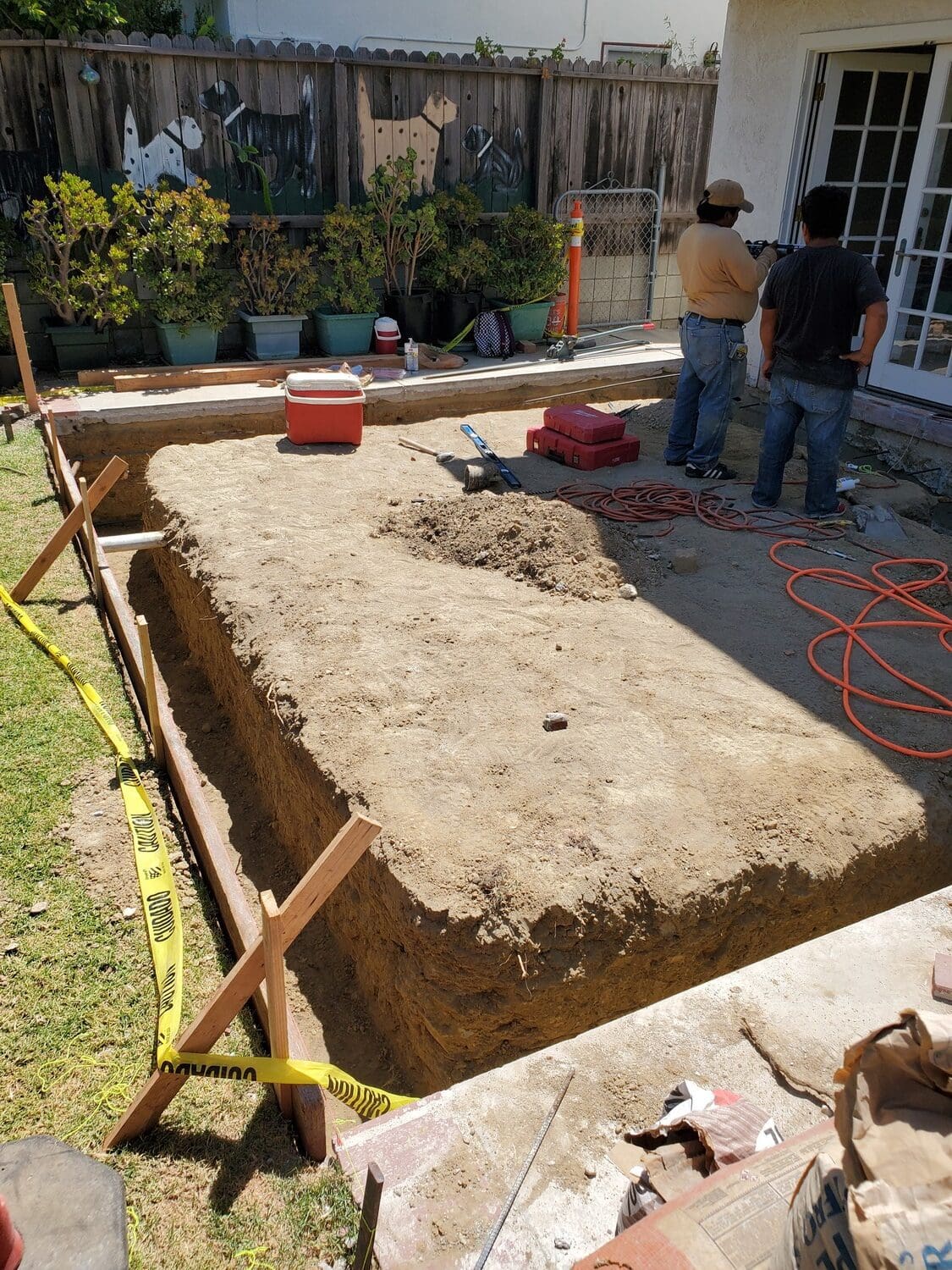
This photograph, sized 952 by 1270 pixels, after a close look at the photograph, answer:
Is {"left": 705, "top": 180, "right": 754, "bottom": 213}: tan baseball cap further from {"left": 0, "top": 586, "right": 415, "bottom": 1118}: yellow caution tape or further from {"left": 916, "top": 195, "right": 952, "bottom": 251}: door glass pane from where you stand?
{"left": 0, "top": 586, "right": 415, "bottom": 1118}: yellow caution tape

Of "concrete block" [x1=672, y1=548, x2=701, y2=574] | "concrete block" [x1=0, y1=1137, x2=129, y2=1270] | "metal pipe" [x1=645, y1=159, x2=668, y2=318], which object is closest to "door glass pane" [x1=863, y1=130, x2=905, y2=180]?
"metal pipe" [x1=645, y1=159, x2=668, y2=318]

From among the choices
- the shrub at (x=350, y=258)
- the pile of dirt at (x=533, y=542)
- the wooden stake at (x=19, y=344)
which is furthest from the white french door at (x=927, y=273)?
the wooden stake at (x=19, y=344)

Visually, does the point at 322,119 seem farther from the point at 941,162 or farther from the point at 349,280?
the point at 941,162

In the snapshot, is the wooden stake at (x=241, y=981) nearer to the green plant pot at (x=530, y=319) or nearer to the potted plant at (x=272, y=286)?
the potted plant at (x=272, y=286)

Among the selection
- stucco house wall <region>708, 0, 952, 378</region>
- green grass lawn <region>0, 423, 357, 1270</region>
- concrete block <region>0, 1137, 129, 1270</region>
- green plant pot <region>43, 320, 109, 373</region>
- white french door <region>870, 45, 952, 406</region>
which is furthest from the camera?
green plant pot <region>43, 320, 109, 373</region>

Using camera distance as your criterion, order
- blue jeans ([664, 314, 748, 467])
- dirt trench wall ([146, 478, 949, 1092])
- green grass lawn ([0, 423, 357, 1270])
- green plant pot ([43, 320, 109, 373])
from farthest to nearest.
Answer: green plant pot ([43, 320, 109, 373]), blue jeans ([664, 314, 748, 467]), dirt trench wall ([146, 478, 949, 1092]), green grass lawn ([0, 423, 357, 1270])

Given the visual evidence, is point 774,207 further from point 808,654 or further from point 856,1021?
point 856,1021

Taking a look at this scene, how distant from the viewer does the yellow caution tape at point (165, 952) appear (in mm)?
2529

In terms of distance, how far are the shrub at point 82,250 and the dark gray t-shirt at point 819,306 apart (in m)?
5.51

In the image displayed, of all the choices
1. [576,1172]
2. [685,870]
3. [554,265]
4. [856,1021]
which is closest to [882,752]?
[685,870]

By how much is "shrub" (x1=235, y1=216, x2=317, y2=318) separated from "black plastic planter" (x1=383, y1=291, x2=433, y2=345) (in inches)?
39.2

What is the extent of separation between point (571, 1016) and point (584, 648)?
1.83 meters

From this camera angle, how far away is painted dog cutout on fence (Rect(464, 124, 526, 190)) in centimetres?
981

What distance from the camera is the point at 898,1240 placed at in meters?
1.14
